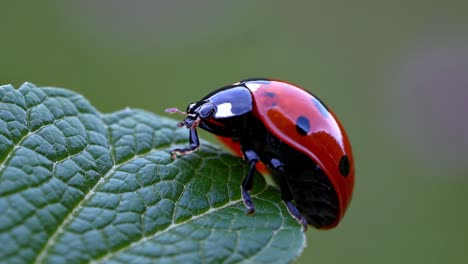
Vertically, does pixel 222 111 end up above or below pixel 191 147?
above

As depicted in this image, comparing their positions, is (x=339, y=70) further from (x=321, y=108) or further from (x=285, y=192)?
(x=285, y=192)

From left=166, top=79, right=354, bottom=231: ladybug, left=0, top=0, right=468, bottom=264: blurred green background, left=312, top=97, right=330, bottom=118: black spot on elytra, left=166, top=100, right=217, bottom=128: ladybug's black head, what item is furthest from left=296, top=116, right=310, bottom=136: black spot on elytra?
left=0, top=0, right=468, bottom=264: blurred green background

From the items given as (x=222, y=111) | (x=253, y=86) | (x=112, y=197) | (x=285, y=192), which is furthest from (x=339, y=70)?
(x=112, y=197)

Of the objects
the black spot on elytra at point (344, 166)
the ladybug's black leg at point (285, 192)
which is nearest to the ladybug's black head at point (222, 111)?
the ladybug's black leg at point (285, 192)

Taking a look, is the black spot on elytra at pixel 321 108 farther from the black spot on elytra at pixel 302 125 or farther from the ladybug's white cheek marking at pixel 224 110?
the ladybug's white cheek marking at pixel 224 110

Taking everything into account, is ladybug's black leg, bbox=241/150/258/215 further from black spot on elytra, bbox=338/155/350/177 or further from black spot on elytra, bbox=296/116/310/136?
black spot on elytra, bbox=338/155/350/177

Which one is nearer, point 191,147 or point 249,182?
point 249,182
